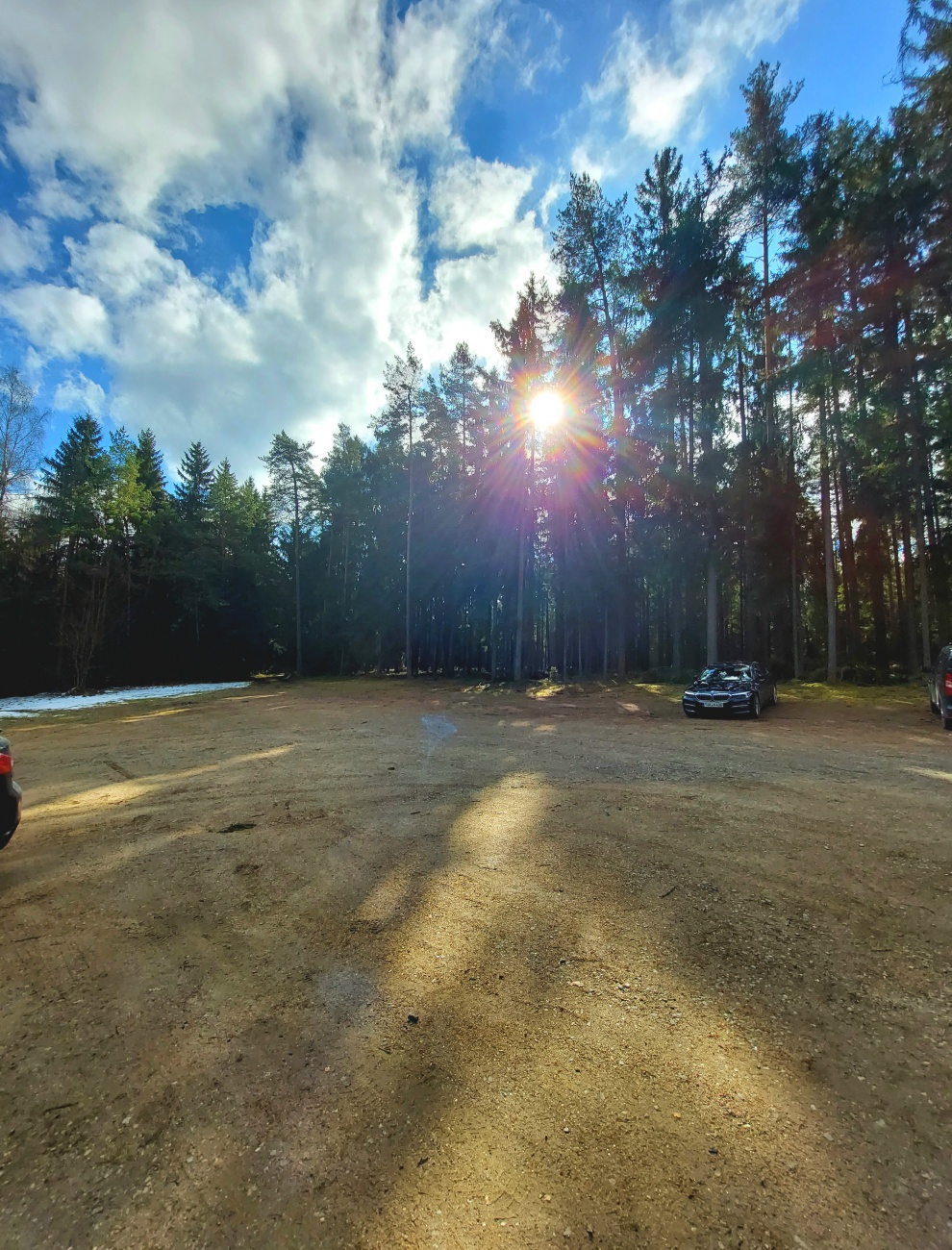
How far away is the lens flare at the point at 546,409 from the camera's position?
22.0 meters

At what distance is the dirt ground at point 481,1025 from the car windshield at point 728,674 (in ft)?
27.6

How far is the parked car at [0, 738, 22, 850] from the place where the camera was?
355 centimetres

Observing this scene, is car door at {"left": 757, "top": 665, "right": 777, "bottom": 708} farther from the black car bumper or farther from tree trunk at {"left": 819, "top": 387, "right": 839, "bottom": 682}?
tree trunk at {"left": 819, "top": 387, "right": 839, "bottom": 682}

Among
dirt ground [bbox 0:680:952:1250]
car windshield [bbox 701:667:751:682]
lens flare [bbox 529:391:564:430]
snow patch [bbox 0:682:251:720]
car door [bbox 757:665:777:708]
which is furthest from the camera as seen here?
lens flare [bbox 529:391:564:430]

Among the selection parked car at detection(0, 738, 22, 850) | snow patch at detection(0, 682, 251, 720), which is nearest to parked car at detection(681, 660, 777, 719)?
parked car at detection(0, 738, 22, 850)

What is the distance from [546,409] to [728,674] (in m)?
14.2

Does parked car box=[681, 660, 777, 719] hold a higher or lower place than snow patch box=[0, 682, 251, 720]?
higher

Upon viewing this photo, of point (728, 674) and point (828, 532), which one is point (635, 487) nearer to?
point (828, 532)

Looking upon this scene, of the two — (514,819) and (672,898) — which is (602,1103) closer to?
(672,898)

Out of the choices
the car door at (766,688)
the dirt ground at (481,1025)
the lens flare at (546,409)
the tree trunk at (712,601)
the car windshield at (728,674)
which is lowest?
the dirt ground at (481,1025)

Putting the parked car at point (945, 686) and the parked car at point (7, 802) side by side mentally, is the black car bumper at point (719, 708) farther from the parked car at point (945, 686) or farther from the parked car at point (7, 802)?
the parked car at point (7, 802)

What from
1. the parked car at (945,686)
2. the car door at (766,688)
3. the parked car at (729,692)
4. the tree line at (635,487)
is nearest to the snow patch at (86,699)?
the tree line at (635,487)

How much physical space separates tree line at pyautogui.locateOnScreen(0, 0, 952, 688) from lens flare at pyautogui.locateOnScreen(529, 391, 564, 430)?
0.12 m

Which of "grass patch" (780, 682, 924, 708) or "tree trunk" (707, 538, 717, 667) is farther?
"tree trunk" (707, 538, 717, 667)
